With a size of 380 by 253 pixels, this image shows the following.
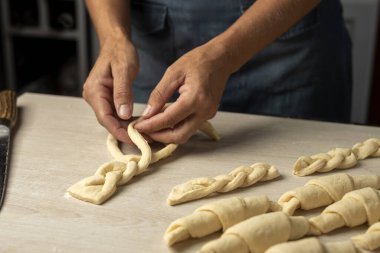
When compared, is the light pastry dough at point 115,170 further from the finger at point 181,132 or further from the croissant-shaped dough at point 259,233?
the croissant-shaped dough at point 259,233

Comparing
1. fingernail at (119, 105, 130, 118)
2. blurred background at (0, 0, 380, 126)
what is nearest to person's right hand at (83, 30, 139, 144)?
fingernail at (119, 105, 130, 118)

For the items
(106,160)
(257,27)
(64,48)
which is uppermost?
(257,27)

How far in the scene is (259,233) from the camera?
26.1 inches

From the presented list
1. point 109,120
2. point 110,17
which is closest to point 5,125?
point 109,120

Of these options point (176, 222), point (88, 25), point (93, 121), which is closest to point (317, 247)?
point (176, 222)

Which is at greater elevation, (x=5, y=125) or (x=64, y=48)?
(x=5, y=125)

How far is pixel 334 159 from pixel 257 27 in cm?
30

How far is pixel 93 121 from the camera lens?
1.07 meters

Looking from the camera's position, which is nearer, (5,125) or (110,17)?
(5,125)

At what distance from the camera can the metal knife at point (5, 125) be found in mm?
834

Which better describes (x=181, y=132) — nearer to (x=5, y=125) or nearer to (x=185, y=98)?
→ (x=185, y=98)

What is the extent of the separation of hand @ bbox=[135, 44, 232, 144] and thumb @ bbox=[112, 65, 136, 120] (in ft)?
0.11

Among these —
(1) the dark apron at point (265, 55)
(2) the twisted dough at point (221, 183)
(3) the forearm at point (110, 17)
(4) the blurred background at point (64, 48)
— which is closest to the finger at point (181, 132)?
(2) the twisted dough at point (221, 183)

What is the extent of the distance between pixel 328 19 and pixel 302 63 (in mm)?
128
